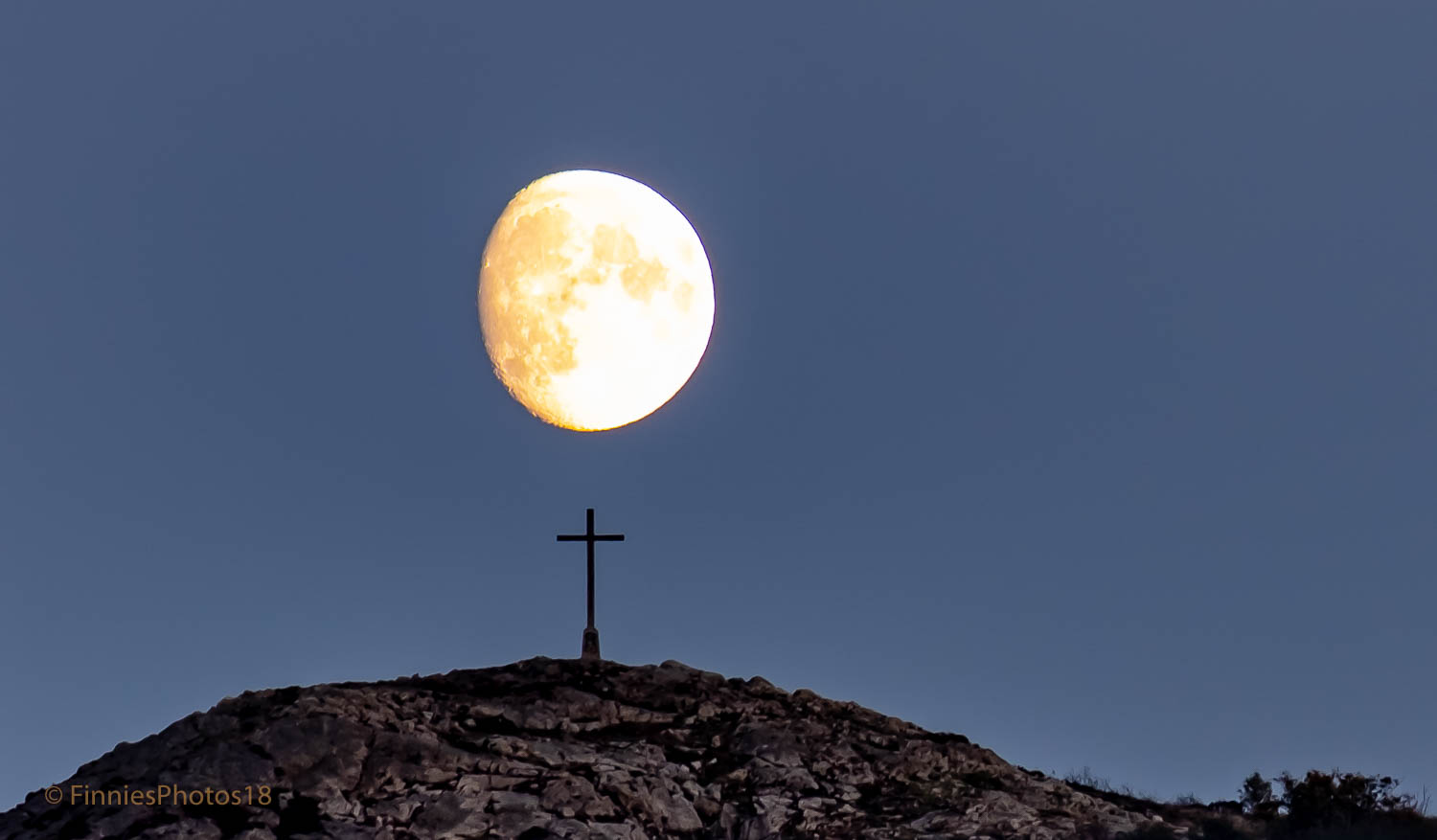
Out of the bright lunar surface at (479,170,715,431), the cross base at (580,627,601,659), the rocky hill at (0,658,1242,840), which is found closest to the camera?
the rocky hill at (0,658,1242,840)

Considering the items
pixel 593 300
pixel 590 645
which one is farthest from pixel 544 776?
pixel 593 300

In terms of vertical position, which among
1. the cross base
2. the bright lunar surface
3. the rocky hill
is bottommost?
the rocky hill

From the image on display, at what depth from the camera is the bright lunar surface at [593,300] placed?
96.9ft

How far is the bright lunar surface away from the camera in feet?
96.9

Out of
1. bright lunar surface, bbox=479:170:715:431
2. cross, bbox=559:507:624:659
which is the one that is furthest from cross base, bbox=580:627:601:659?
bright lunar surface, bbox=479:170:715:431

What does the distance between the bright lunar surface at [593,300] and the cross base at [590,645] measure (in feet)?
18.2

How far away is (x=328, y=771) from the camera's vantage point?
26516 millimetres

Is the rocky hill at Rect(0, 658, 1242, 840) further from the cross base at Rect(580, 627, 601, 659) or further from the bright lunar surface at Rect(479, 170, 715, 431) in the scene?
the bright lunar surface at Rect(479, 170, 715, 431)

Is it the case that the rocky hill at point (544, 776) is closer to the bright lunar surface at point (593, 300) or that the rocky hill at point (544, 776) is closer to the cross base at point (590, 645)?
the cross base at point (590, 645)

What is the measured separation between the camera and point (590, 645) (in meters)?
33.2

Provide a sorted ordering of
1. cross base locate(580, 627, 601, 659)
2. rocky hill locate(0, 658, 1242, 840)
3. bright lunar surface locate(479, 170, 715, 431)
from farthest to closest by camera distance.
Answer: cross base locate(580, 627, 601, 659), bright lunar surface locate(479, 170, 715, 431), rocky hill locate(0, 658, 1242, 840)

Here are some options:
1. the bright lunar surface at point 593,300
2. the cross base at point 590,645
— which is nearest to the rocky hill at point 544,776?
the cross base at point 590,645

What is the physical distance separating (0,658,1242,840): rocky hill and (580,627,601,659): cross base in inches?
45.7

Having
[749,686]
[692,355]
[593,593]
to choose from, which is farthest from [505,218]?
[749,686]
